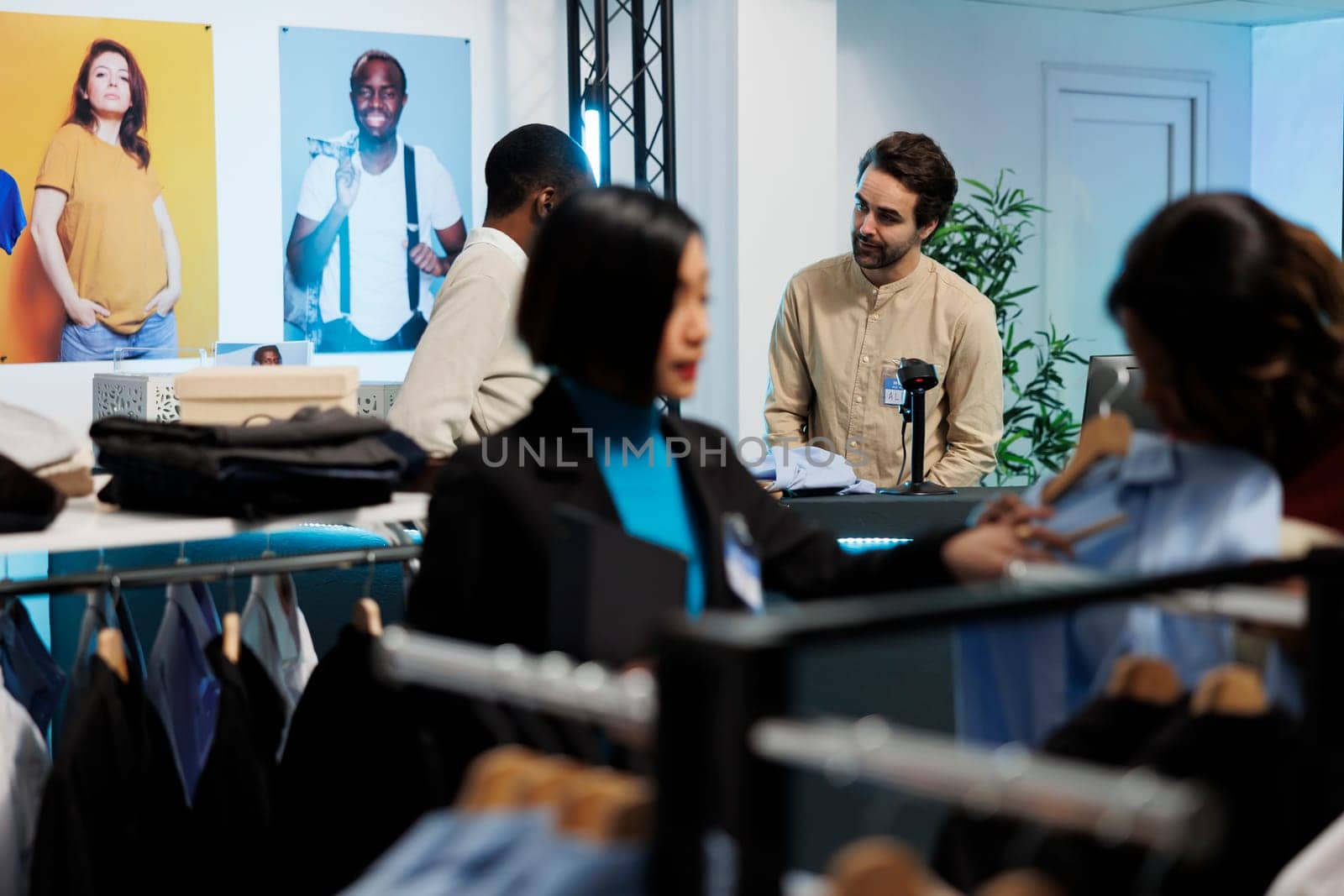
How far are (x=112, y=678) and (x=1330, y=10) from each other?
756 cm

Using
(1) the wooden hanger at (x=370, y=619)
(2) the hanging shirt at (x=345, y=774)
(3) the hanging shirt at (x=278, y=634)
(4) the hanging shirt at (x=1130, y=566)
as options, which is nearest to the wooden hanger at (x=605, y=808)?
(4) the hanging shirt at (x=1130, y=566)

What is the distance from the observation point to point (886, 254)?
151 inches

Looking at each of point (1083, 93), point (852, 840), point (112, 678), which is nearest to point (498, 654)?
point (112, 678)

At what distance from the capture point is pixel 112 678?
6.38 feet

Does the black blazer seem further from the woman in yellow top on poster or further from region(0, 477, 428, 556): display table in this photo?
the woman in yellow top on poster

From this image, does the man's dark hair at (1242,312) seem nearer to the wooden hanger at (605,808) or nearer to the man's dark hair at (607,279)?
the man's dark hair at (607,279)

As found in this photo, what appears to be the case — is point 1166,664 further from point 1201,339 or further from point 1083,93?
point 1083,93

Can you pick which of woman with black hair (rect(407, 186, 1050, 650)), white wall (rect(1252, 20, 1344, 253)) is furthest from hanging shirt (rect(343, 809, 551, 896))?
white wall (rect(1252, 20, 1344, 253))

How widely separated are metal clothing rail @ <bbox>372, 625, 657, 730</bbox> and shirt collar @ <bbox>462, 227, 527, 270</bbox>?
1.92m

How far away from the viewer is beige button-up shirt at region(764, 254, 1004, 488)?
3818 millimetres

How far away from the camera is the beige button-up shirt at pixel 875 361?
12.5ft

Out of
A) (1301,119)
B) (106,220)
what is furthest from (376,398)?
(1301,119)

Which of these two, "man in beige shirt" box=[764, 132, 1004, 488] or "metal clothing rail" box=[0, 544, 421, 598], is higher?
"man in beige shirt" box=[764, 132, 1004, 488]

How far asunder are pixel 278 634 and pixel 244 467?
1.05ft
